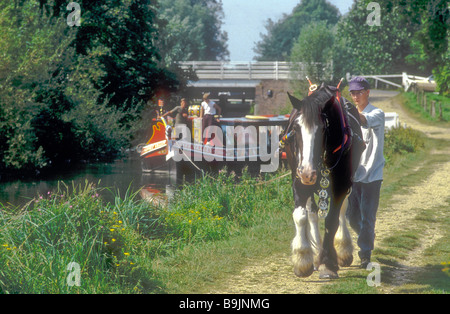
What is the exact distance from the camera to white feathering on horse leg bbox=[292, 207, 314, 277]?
6.75 metres

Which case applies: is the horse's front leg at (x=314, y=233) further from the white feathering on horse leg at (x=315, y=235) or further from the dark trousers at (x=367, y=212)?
the dark trousers at (x=367, y=212)

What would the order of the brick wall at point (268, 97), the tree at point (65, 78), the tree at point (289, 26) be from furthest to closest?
the tree at point (289, 26) < the brick wall at point (268, 97) < the tree at point (65, 78)

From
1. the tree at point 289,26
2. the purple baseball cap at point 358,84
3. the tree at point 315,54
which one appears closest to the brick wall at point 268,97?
the tree at point 315,54

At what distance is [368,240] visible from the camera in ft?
24.3

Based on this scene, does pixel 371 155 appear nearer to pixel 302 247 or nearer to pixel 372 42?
pixel 302 247

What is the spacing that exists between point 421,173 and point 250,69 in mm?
32874

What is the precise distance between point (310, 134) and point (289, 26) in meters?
75.6

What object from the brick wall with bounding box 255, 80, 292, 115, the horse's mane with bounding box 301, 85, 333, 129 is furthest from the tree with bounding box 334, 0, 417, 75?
the horse's mane with bounding box 301, 85, 333, 129

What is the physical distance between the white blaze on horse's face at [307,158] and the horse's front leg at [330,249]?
0.87 metres

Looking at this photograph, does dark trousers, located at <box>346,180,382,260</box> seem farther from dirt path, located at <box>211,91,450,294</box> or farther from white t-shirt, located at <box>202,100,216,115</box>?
white t-shirt, located at <box>202,100,216,115</box>

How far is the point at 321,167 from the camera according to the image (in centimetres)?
656

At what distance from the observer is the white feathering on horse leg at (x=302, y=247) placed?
6.75 metres

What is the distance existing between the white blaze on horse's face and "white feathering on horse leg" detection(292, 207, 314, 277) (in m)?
0.69
